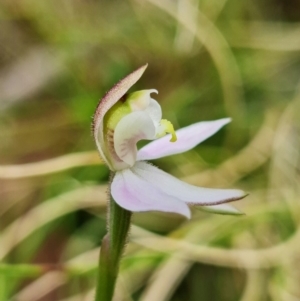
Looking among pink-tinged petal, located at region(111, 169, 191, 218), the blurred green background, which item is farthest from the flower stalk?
the blurred green background

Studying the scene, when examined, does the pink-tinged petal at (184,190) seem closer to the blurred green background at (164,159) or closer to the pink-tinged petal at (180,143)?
the pink-tinged petal at (180,143)

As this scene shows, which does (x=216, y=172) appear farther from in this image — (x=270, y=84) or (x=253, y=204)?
(x=270, y=84)

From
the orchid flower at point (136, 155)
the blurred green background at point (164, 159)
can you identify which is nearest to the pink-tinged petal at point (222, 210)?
the orchid flower at point (136, 155)

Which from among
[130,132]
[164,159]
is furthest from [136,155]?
[164,159]

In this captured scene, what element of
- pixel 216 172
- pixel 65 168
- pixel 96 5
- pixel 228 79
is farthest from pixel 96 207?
pixel 96 5

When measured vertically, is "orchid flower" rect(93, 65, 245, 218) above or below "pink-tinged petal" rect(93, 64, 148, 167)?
below

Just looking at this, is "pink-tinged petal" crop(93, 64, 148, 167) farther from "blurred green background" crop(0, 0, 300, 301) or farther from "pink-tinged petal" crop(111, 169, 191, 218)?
"blurred green background" crop(0, 0, 300, 301)
